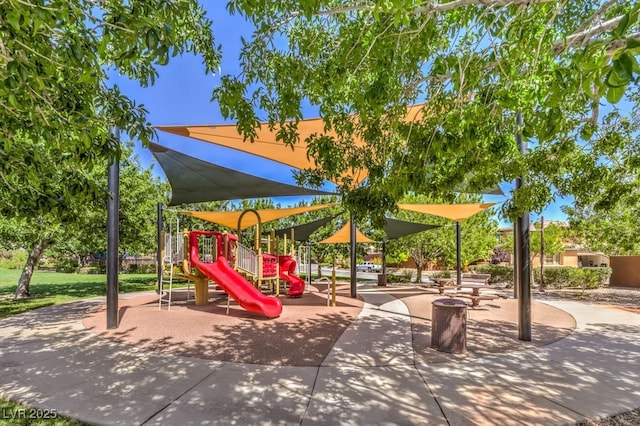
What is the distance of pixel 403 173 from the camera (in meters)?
4.14

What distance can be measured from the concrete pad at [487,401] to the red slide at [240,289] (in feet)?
14.5

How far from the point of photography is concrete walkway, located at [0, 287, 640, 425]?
3.24 meters

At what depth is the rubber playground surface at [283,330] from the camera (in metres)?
5.22

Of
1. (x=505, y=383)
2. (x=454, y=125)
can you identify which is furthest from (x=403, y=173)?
(x=505, y=383)

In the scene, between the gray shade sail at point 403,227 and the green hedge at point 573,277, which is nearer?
the gray shade sail at point 403,227

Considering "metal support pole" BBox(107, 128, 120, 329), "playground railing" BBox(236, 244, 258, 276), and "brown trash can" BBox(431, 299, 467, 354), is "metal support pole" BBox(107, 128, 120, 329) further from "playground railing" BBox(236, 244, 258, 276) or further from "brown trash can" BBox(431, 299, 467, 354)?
"brown trash can" BBox(431, 299, 467, 354)

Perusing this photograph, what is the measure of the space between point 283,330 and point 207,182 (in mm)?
4360

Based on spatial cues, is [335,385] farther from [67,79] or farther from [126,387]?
[67,79]

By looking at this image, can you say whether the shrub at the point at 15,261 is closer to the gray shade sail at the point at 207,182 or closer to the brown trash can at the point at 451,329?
the gray shade sail at the point at 207,182

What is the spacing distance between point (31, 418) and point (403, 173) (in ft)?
14.6

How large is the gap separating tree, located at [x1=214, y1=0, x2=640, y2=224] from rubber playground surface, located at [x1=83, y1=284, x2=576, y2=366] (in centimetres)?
230

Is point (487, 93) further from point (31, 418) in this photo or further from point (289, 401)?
point (31, 418)

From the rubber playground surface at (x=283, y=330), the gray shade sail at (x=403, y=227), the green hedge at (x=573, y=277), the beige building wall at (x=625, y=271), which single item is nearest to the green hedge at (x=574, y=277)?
the green hedge at (x=573, y=277)

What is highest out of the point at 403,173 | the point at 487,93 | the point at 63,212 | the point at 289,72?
the point at 289,72
